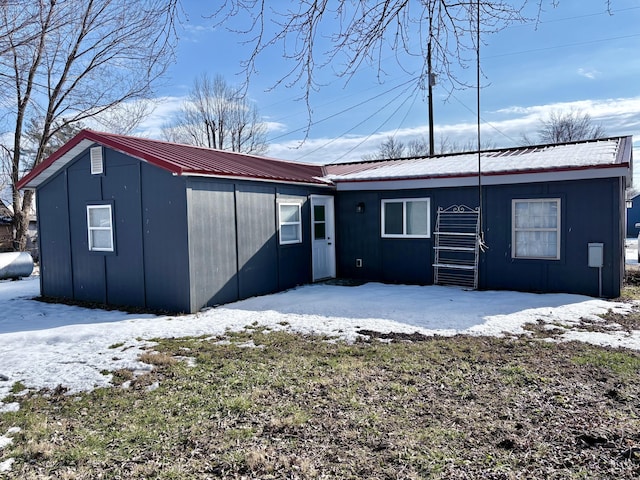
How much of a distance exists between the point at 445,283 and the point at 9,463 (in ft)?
27.0

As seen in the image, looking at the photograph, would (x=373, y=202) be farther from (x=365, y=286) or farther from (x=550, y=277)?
(x=550, y=277)

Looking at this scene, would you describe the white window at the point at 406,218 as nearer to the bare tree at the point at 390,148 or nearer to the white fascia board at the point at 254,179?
the white fascia board at the point at 254,179

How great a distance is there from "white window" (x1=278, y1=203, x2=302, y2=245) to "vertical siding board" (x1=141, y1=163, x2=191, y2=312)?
243cm

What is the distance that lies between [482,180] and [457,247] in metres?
1.42

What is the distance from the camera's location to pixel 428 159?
484 inches

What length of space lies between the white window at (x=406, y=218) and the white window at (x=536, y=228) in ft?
5.66

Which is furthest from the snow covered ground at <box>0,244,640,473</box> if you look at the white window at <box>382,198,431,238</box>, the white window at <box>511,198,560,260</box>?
the white window at <box>382,198,431,238</box>

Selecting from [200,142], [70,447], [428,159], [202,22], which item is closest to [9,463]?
[70,447]

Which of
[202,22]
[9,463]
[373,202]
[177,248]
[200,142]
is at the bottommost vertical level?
[9,463]

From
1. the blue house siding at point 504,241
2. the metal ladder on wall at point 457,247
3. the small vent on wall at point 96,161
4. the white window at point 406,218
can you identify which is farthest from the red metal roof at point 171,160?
the metal ladder on wall at point 457,247

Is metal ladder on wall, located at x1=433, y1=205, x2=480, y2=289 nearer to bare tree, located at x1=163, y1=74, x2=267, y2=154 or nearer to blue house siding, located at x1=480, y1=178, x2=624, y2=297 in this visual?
blue house siding, located at x1=480, y1=178, x2=624, y2=297

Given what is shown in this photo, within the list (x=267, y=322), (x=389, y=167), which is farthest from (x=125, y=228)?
(x=389, y=167)

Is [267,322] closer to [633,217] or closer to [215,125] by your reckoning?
[215,125]

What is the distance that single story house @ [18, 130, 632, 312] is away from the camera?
7895mm
